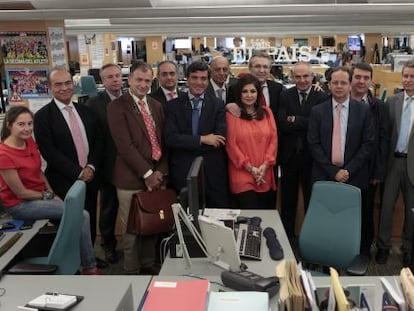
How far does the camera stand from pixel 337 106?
3.65 meters

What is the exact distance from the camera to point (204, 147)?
3.56 m

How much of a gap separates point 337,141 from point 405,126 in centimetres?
60

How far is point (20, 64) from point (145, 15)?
5.64 ft

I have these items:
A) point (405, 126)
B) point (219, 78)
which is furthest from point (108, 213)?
point (405, 126)

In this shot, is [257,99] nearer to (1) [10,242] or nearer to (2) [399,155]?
(2) [399,155]

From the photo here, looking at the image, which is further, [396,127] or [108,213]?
[108,213]

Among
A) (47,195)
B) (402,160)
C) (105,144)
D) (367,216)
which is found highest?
(105,144)

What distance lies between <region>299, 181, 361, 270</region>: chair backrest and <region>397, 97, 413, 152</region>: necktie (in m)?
1.19

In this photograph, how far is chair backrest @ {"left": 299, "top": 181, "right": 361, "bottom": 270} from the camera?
2.78m

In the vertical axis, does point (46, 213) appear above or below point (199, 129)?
below

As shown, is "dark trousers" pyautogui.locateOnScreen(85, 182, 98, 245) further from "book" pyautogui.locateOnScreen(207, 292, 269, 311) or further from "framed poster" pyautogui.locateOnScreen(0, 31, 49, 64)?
"book" pyautogui.locateOnScreen(207, 292, 269, 311)

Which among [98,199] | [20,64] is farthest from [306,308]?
[20,64]

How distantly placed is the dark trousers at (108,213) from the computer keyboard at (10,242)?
1122 mm


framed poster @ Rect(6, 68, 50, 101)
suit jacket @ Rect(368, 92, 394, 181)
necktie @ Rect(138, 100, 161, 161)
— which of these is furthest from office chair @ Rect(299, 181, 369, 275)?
framed poster @ Rect(6, 68, 50, 101)
